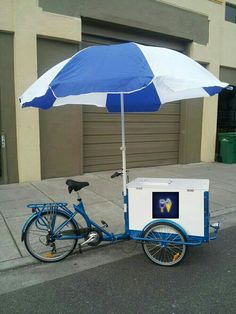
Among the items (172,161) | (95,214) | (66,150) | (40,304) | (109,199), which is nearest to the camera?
(40,304)

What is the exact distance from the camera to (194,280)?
3.30 meters

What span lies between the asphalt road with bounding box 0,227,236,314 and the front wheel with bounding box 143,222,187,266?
11 centimetres

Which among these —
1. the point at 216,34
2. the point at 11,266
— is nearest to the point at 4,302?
the point at 11,266

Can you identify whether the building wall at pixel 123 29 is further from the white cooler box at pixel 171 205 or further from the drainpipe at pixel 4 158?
the white cooler box at pixel 171 205

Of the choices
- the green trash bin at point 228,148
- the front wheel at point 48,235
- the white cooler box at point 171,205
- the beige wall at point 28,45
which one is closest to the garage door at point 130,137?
the beige wall at point 28,45

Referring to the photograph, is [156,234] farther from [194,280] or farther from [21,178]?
[21,178]

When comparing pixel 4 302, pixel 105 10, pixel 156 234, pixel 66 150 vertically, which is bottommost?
pixel 4 302

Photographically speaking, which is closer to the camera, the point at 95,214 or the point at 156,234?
the point at 156,234

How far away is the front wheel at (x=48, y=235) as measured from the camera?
11.9 ft

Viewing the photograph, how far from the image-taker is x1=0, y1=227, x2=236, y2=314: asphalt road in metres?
2.83

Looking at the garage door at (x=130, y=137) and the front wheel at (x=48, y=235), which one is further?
the garage door at (x=130, y=137)

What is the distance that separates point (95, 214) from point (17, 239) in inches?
58.6

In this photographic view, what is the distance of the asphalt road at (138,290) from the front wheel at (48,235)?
0.46 metres

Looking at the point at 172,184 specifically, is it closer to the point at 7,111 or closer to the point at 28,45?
the point at 7,111
